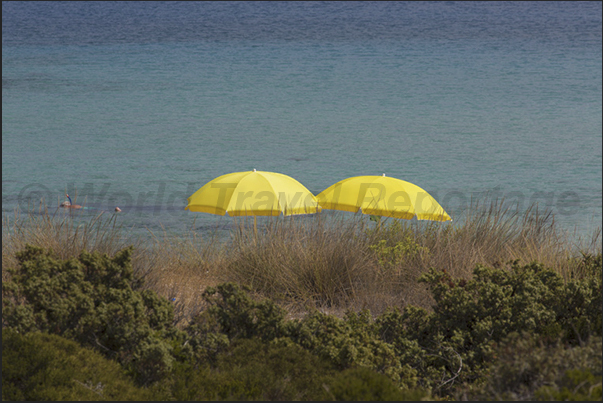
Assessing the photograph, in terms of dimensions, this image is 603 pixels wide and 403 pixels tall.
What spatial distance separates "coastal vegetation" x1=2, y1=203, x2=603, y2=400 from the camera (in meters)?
3.83

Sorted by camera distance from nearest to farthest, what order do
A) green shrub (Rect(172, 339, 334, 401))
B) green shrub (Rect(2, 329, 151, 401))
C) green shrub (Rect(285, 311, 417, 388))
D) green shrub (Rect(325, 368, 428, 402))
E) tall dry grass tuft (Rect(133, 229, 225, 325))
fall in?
green shrub (Rect(325, 368, 428, 402)) < green shrub (Rect(2, 329, 151, 401)) < green shrub (Rect(172, 339, 334, 401)) < green shrub (Rect(285, 311, 417, 388)) < tall dry grass tuft (Rect(133, 229, 225, 325))

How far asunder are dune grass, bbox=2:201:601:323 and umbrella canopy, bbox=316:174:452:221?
436mm

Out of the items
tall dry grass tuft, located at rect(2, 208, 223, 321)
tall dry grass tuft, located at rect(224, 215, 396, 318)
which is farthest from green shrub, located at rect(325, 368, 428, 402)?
tall dry grass tuft, located at rect(224, 215, 396, 318)

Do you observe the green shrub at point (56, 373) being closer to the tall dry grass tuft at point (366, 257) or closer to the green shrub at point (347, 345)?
the green shrub at point (347, 345)

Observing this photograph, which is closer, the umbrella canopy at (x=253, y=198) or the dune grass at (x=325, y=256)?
the dune grass at (x=325, y=256)

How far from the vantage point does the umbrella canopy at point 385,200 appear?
841cm

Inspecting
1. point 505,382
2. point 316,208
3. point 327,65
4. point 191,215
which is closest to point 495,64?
point 327,65

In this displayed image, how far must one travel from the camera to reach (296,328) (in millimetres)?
4730

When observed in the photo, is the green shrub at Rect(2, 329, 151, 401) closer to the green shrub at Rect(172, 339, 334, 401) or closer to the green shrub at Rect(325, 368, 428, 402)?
the green shrub at Rect(172, 339, 334, 401)

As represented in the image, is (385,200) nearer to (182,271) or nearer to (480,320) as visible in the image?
(182,271)

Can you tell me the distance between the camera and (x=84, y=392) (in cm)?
382

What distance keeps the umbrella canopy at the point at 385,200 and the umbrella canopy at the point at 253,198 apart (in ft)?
1.53

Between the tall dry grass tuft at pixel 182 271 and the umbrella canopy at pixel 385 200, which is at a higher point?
the umbrella canopy at pixel 385 200

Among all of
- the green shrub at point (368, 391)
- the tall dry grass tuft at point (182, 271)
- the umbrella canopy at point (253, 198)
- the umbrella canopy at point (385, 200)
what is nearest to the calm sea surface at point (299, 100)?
the umbrella canopy at point (253, 198)
